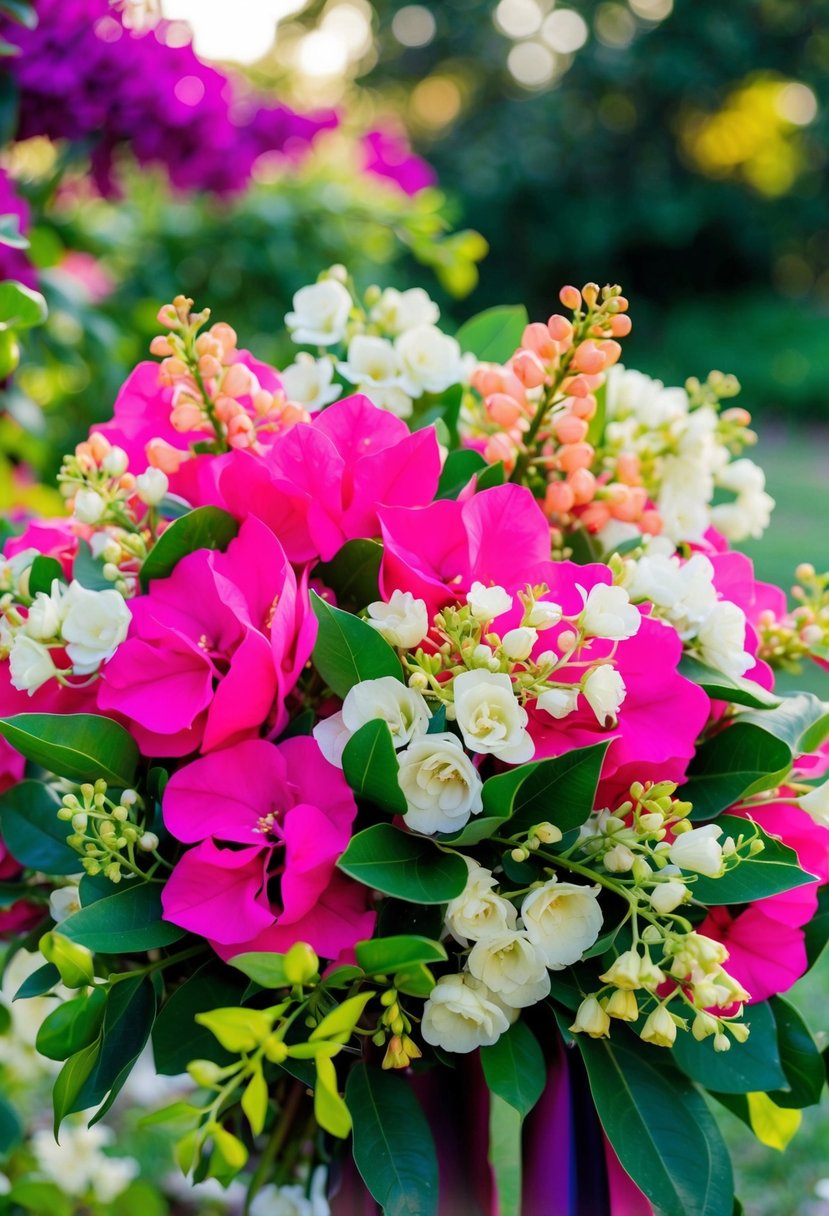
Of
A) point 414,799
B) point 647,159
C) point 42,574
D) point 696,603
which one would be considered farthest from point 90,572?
point 647,159

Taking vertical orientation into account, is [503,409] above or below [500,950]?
above

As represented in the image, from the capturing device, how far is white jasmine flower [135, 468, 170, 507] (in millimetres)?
705

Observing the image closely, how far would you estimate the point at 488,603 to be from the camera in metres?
0.61

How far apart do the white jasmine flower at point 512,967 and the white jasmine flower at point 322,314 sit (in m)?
0.46

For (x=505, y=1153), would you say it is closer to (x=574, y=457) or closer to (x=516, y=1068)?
(x=516, y=1068)

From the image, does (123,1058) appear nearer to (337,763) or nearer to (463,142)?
(337,763)

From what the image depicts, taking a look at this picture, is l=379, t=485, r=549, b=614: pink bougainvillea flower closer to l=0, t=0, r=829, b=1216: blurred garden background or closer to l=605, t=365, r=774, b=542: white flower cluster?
l=605, t=365, r=774, b=542: white flower cluster

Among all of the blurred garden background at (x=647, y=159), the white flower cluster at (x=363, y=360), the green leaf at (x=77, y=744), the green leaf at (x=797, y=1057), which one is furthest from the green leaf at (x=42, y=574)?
the blurred garden background at (x=647, y=159)

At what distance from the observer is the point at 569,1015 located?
25.9 inches

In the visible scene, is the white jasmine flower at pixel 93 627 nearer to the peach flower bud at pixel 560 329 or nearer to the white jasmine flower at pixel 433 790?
the white jasmine flower at pixel 433 790

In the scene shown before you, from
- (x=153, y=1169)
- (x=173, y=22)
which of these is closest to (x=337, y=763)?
(x=173, y=22)

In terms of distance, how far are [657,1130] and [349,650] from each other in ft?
1.07

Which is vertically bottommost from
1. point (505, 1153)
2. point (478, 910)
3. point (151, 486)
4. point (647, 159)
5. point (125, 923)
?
point (505, 1153)

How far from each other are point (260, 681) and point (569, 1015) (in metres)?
0.26
